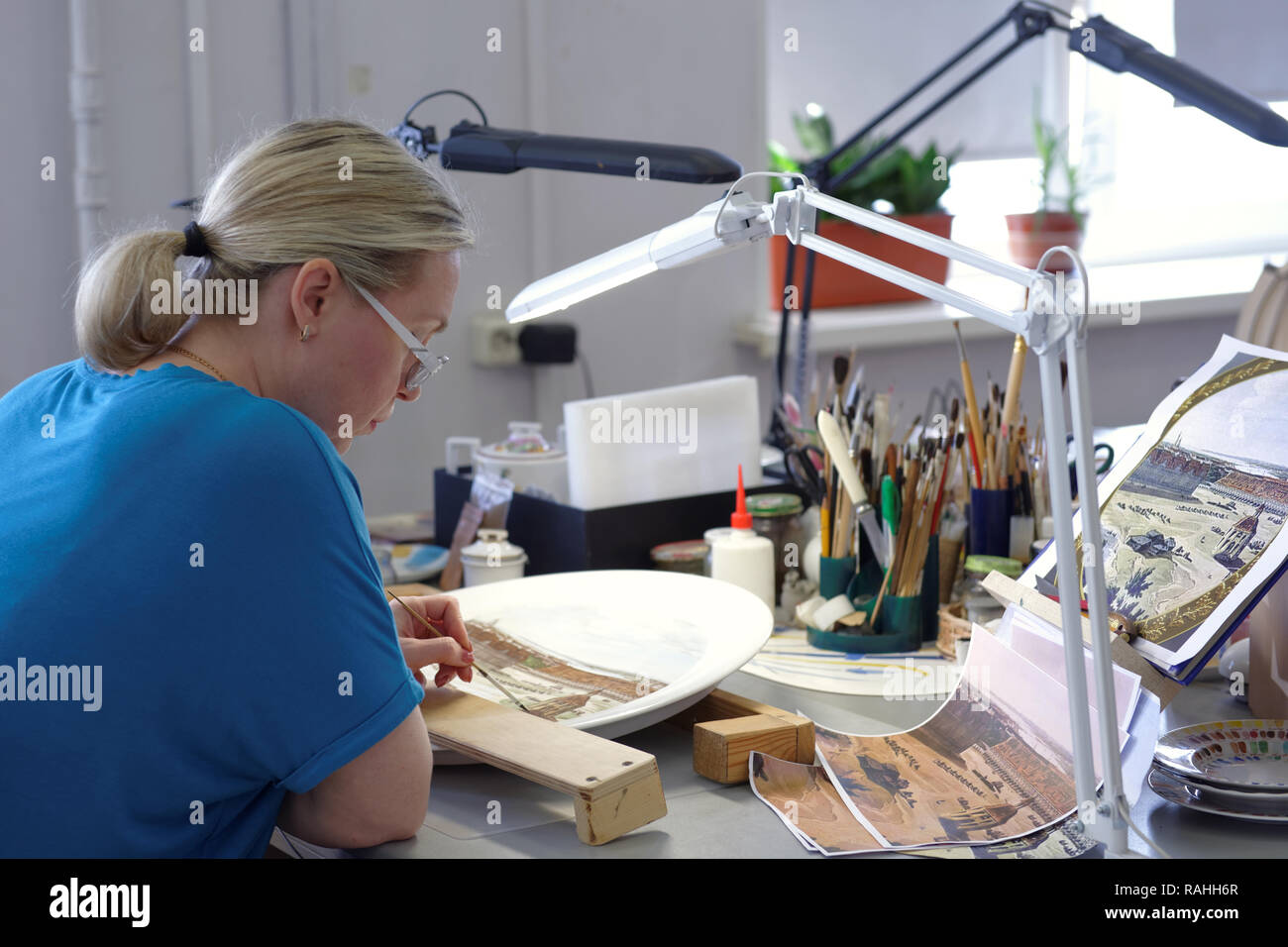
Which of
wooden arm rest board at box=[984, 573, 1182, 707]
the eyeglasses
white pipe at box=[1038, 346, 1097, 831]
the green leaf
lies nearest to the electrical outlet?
the green leaf

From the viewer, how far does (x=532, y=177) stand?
102 inches

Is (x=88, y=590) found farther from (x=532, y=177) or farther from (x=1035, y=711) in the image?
(x=532, y=177)

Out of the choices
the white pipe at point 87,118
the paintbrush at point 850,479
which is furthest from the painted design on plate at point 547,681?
the white pipe at point 87,118

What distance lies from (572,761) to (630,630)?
0.35 m

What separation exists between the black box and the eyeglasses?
41 centimetres

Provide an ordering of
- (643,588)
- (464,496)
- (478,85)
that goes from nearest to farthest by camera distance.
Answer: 1. (643,588)
2. (464,496)
3. (478,85)

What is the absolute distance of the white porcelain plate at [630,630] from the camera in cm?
105

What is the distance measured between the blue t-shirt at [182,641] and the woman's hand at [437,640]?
179 millimetres

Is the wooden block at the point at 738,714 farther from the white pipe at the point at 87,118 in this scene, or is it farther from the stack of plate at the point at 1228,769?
the white pipe at the point at 87,118

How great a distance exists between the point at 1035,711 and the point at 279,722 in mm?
565

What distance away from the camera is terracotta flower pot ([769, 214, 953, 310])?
2.90m
